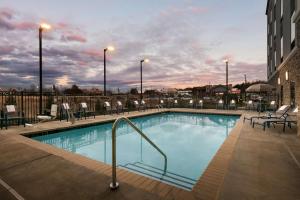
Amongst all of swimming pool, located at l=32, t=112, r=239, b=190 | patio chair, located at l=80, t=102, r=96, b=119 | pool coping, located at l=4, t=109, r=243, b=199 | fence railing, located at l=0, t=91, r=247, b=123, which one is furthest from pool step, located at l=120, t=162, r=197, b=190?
patio chair, located at l=80, t=102, r=96, b=119

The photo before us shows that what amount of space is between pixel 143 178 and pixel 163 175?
53.2 inches

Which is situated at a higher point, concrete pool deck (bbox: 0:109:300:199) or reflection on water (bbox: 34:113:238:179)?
concrete pool deck (bbox: 0:109:300:199)

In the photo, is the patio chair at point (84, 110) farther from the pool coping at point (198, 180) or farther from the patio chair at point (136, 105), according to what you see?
the pool coping at point (198, 180)

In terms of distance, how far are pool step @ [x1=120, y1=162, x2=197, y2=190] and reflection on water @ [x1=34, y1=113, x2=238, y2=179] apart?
0.26 metres

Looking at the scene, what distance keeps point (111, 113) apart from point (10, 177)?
10320 millimetres

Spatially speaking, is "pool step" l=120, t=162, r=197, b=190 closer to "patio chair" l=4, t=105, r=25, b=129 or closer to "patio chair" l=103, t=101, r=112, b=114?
"patio chair" l=4, t=105, r=25, b=129

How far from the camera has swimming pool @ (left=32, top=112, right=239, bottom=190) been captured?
4.76 metres

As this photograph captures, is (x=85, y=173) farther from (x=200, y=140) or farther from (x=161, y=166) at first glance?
(x=200, y=140)

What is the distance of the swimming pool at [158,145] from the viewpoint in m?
4.76

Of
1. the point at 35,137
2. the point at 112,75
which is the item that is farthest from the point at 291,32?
the point at 112,75

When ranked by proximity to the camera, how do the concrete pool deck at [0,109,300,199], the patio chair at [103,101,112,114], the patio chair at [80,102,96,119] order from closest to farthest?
1. the concrete pool deck at [0,109,300,199]
2. the patio chair at [80,102,96,119]
3. the patio chair at [103,101,112,114]

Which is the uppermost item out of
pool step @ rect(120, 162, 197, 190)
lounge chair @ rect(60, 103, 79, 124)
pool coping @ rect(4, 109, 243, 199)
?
lounge chair @ rect(60, 103, 79, 124)

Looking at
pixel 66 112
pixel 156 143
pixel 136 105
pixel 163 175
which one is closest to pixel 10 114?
pixel 66 112

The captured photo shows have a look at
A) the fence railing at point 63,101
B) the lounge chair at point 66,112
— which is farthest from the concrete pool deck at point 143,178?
the fence railing at point 63,101
